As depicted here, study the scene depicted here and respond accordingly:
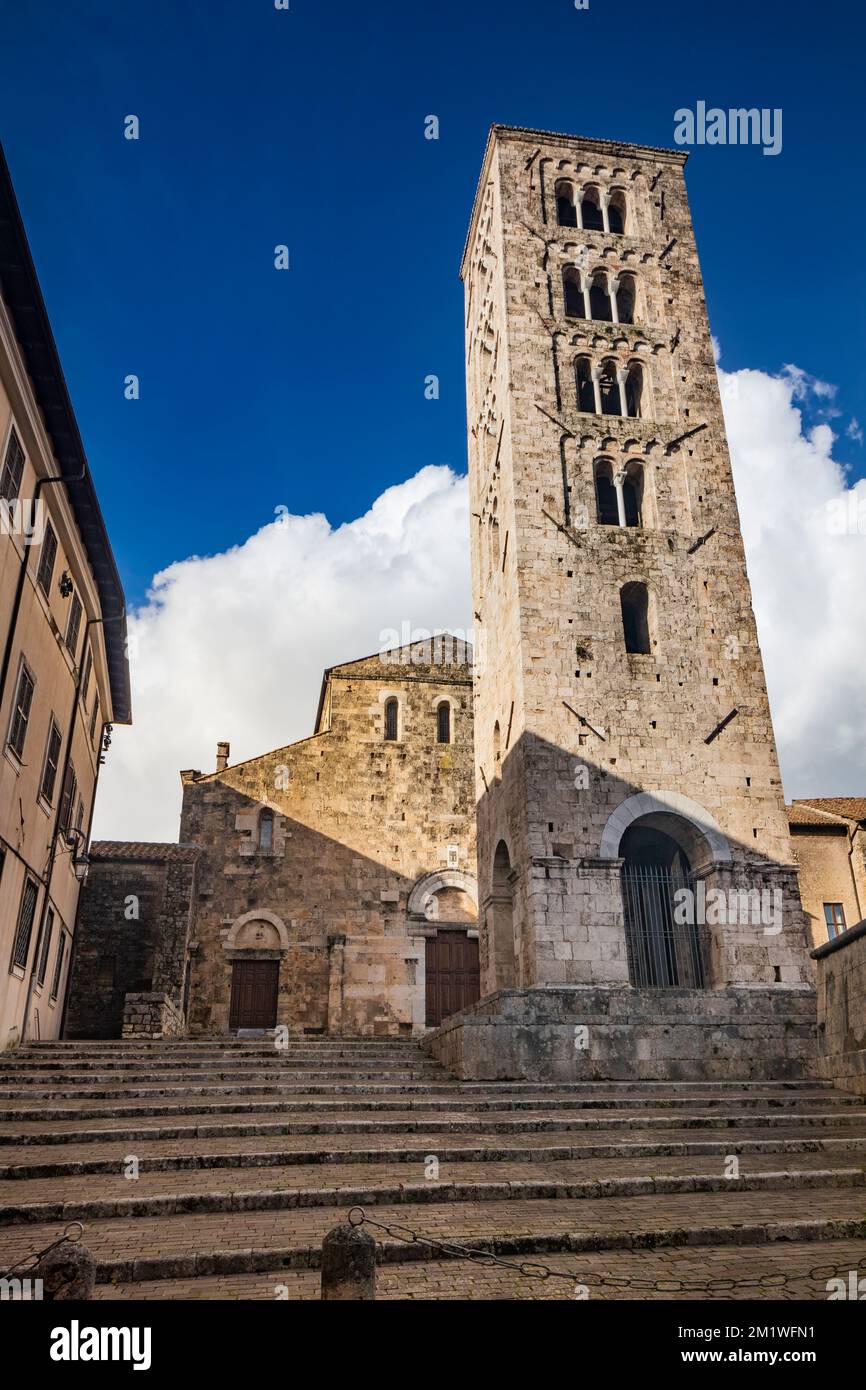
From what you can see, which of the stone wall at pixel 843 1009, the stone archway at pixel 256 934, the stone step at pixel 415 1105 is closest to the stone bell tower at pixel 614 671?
the stone wall at pixel 843 1009

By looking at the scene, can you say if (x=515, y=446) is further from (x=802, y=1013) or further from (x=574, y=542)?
(x=802, y=1013)

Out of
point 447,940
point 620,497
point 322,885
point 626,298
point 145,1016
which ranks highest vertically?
point 626,298

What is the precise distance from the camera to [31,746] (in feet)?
49.8

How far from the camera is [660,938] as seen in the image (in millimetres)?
16938

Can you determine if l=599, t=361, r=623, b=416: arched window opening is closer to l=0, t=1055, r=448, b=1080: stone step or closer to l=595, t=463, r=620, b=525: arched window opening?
l=595, t=463, r=620, b=525: arched window opening

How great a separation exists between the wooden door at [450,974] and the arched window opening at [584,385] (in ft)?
45.8

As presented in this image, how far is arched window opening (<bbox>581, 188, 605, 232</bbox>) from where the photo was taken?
22.6 m

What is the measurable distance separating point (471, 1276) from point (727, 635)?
15.0 metres

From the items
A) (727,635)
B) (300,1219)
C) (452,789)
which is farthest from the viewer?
(452,789)

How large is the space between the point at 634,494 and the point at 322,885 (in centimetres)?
1291

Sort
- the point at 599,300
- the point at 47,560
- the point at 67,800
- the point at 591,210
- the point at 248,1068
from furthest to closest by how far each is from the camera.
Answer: the point at 591,210, the point at 599,300, the point at 67,800, the point at 47,560, the point at 248,1068

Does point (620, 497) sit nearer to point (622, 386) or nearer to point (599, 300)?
point (622, 386)
